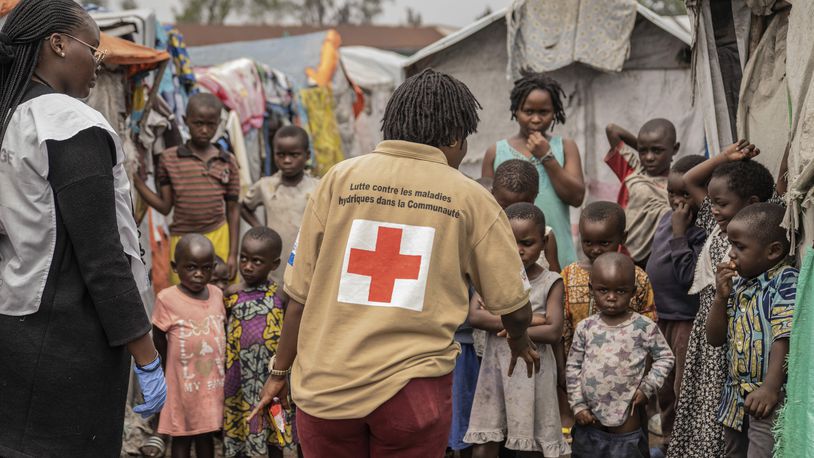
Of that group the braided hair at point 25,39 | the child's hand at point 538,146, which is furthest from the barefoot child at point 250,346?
the braided hair at point 25,39

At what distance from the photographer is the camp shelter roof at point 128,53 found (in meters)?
5.41

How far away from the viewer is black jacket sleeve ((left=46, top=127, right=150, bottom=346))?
104 inches

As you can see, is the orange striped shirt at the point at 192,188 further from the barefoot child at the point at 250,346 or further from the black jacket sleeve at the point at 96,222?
the black jacket sleeve at the point at 96,222

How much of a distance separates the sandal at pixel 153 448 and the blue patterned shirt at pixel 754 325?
331 cm

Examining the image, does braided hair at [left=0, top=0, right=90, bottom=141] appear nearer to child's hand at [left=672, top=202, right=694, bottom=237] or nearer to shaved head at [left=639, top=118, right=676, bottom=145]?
child's hand at [left=672, top=202, right=694, bottom=237]

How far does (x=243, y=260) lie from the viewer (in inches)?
196

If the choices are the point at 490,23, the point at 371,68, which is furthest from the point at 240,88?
the point at 371,68

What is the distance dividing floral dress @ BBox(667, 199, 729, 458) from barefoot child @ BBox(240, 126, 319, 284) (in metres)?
2.71

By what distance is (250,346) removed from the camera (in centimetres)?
480

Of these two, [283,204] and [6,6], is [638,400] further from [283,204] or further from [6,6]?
[6,6]

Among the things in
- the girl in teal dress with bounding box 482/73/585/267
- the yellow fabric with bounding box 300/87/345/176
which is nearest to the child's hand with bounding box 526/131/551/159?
the girl in teal dress with bounding box 482/73/585/267

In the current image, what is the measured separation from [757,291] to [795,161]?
21.7 inches

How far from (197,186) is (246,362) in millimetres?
1606

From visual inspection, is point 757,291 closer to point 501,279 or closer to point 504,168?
point 501,279
